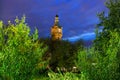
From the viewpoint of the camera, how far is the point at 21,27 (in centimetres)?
1977

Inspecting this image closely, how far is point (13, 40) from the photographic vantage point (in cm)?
1962

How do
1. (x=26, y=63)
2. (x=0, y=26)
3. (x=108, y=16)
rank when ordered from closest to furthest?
(x=26, y=63) → (x=0, y=26) → (x=108, y=16)

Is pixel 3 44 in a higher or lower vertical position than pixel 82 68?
higher

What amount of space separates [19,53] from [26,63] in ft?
A: 2.05

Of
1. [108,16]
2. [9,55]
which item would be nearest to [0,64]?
[9,55]

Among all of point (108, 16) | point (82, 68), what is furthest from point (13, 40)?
point (108, 16)

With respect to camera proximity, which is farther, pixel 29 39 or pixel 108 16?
pixel 108 16

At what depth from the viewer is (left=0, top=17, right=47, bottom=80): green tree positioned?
18.9m

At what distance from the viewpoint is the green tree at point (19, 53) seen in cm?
1894

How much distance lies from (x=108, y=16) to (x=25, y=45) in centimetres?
1677

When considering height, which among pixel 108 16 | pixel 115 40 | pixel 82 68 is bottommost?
pixel 82 68

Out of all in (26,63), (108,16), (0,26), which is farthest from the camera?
(108,16)

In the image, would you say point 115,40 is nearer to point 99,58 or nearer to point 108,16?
point 99,58

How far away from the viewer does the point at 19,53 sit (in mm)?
19297
